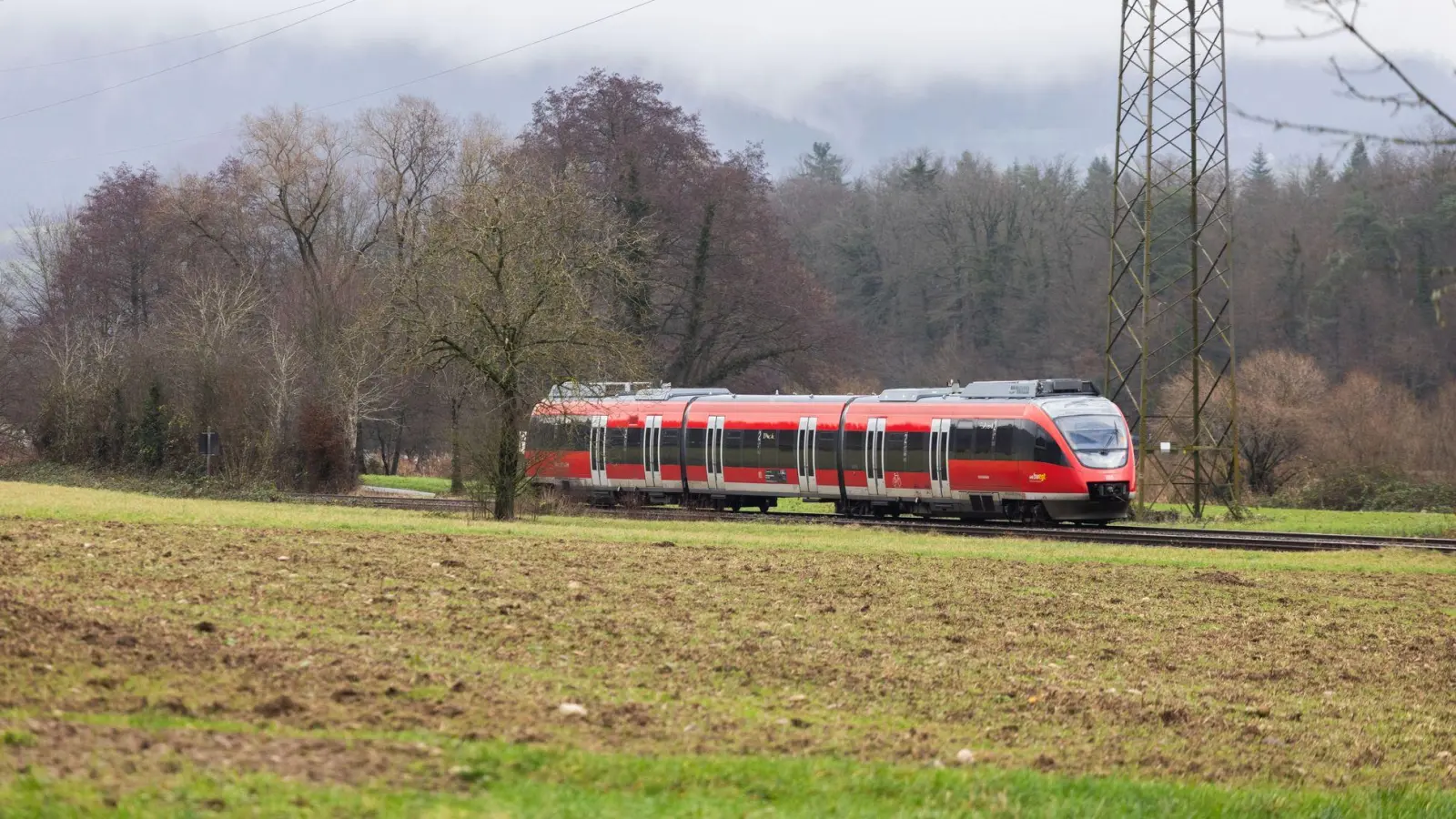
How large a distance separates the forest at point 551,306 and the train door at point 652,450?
7.86 feet

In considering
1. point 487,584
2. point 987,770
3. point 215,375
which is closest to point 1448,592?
point 487,584

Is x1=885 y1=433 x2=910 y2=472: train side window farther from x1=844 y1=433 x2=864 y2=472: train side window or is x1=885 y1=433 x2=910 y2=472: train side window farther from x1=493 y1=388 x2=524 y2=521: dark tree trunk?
x1=493 y1=388 x2=524 y2=521: dark tree trunk

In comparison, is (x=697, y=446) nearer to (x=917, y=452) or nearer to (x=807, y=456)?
(x=807, y=456)

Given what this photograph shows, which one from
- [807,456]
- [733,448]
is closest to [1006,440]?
[807,456]

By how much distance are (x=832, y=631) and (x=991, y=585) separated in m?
5.68

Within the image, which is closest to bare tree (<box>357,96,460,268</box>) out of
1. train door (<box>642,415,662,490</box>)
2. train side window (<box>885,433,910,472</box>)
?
train door (<box>642,415,662,490</box>)

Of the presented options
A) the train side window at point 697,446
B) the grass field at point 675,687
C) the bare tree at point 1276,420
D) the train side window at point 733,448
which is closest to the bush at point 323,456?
the train side window at point 697,446

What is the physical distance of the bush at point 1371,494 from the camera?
148ft

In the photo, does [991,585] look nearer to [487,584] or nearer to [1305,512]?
[487,584]

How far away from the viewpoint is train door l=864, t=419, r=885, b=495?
38.3m

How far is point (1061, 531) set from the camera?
32.8 m

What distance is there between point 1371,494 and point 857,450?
59.7 feet

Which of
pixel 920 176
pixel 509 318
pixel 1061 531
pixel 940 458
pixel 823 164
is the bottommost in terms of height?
pixel 1061 531

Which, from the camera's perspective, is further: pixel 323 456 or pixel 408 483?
pixel 408 483
